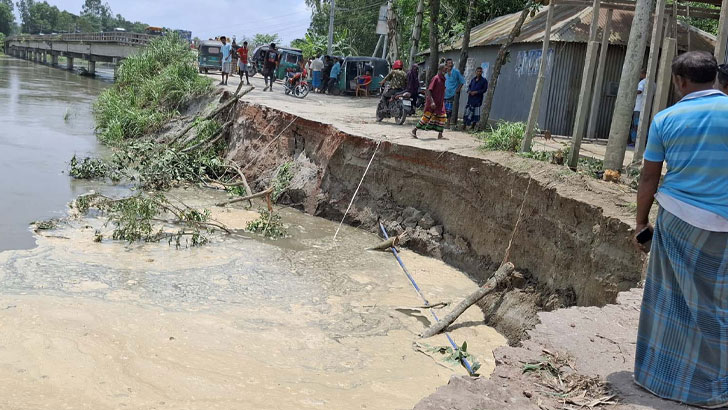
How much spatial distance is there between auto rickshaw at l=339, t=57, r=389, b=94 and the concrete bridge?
11843 millimetres

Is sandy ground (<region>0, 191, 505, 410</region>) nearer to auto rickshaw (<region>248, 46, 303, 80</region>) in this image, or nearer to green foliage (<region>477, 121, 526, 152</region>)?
green foliage (<region>477, 121, 526, 152</region>)

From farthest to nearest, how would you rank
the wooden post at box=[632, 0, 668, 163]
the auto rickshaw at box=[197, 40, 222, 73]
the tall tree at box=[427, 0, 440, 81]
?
1. the auto rickshaw at box=[197, 40, 222, 73]
2. the tall tree at box=[427, 0, 440, 81]
3. the wooden post at box=[632, 0, 668, 163]

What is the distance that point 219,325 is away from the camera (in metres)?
6.88

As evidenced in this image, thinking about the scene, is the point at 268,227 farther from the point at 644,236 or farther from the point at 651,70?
the point at 644,236

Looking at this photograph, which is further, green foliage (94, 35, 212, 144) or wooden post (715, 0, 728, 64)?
green foliage (94, 35, 212, 144)

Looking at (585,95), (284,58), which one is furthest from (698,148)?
(284,58)

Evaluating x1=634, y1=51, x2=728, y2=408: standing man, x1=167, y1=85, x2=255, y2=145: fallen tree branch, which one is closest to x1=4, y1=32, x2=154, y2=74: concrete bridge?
x1=167, y1=85, x2=255, y2=145: fallen tree branch

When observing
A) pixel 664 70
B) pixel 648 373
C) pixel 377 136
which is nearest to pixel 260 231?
pixel 377 136

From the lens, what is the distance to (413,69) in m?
15.0

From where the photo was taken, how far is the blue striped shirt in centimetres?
345

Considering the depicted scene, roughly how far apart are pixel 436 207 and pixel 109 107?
14.2 metres

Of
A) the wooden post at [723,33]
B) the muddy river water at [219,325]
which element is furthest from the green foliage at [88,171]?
the wooden post at [723,33]

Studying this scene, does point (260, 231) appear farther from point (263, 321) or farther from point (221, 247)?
point (263, 321)

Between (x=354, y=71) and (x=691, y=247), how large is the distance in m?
23.7
